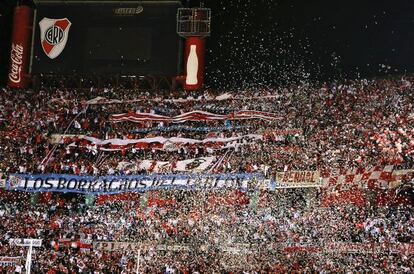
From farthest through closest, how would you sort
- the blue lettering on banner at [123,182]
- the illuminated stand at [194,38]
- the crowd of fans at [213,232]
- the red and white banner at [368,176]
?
1. the illuminated stand at [194,38]
2. the blue lettering on banner at [123,182]
3. the red and white banner at [368,176]
4. the crowd of fans at [213,232]

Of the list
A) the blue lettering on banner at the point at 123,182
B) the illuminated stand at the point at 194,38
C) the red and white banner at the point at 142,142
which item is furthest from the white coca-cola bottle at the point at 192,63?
the blue lettering on banner at the point at 123,182

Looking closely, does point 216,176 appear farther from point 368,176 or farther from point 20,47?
point 20,47

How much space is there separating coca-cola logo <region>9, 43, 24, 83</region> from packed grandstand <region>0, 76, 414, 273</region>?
1691mm

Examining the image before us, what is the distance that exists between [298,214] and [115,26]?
1869 cm

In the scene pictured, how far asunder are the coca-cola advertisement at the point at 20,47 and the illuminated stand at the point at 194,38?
1035 centimetres

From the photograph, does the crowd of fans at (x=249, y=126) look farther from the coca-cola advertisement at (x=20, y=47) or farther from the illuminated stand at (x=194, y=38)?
the illuminated stand at (x=194, y=38)

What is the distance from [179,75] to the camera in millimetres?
38750

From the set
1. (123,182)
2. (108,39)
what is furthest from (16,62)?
(123,182)

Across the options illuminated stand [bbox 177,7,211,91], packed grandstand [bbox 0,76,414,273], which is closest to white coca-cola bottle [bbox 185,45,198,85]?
illuminated stand [bbox 177,7,211,91]

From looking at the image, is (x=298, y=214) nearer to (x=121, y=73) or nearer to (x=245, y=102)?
(x=245, y=102)

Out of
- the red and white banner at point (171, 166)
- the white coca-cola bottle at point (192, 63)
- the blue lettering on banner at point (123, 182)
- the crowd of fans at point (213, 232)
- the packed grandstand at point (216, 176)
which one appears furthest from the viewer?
the white coca-cola bottle at point (192, 63)

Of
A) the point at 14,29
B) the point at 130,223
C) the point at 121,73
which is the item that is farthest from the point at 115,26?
the point at 130,223

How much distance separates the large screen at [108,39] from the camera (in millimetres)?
38625

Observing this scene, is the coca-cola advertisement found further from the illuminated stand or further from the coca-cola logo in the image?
the illuminated stand
